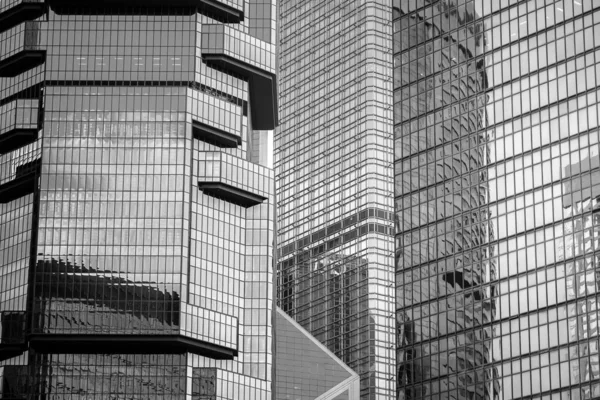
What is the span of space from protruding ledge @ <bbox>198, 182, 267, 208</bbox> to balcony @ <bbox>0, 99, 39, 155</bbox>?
1780 centimetres

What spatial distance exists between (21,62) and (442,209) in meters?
45.6

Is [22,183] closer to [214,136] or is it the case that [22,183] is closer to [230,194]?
[214,136]

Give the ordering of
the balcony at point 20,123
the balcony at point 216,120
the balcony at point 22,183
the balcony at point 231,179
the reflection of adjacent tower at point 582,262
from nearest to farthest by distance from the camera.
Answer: the reflection of adjacent tower at point 582,262 < the balcony at point 231,179 < the balcony at point 22,183 < the balcony at point 216,120 < the balcony at point 20,123

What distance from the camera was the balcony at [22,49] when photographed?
153750mm

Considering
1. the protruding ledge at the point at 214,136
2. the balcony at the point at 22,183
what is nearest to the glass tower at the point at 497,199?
the protruding ledge at the point at 214,136

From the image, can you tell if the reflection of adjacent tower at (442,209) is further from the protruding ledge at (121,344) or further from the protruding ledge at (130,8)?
the protruding ledge at (130,8)

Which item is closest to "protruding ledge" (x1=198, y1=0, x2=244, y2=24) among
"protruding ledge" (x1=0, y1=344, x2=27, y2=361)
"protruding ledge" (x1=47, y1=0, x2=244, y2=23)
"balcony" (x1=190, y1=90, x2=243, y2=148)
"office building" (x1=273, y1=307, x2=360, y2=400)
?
"protruding ledge" (x1=47, y1=0, x2=244, y2=23)

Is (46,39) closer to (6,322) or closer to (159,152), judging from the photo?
(159,152)

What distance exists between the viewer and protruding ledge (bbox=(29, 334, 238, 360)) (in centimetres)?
14262

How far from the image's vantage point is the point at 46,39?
15425cm

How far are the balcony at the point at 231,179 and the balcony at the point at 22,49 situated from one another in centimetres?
1998

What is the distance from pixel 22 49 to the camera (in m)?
154

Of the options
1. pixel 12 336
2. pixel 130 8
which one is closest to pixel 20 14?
pixel 130 8

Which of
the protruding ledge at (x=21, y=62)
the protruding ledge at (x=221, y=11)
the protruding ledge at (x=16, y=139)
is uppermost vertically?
the protruding ledge at (x=221, y=11)
